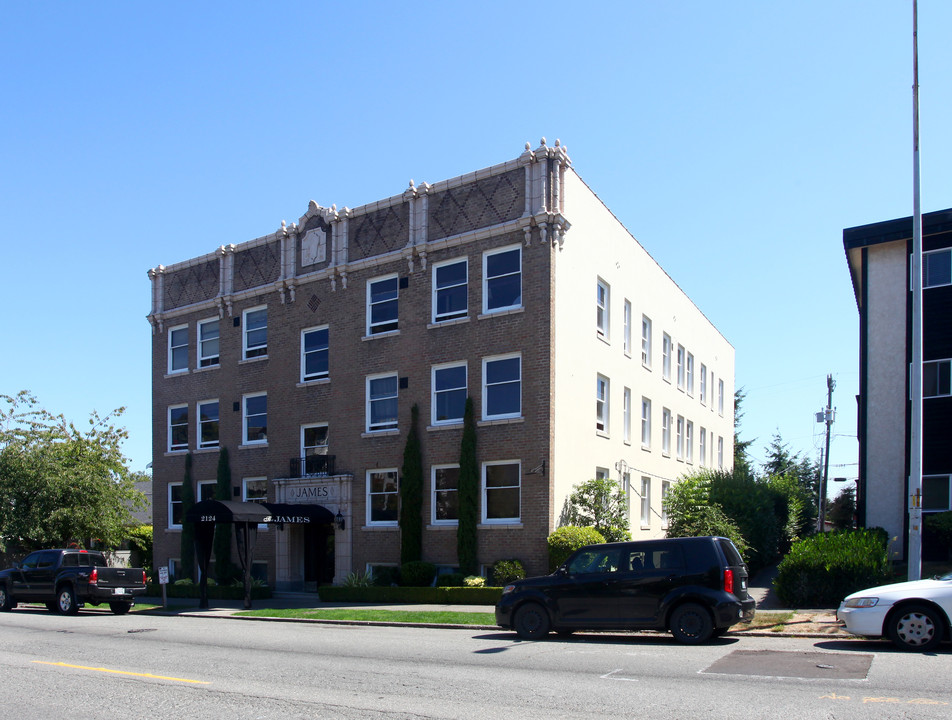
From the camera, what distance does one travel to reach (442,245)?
25594 millimetres

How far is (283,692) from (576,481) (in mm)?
15152

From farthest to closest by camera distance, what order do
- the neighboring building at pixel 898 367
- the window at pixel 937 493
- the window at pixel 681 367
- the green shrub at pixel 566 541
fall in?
the window at pixel 681 367 → the neighboring building at pixel 898 367 → the window at pixel 937 493 → the green shrub at pixel 566 541

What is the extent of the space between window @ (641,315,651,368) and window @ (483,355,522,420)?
8277 millimetres

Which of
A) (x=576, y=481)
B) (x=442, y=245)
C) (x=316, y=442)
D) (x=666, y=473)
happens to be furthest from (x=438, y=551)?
(x=666, y=473)

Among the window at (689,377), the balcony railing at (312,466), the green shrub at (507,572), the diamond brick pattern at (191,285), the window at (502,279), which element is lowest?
the green shrub at (507,572)

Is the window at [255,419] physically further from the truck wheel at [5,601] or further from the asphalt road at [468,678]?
the asphalt road at [468,678]

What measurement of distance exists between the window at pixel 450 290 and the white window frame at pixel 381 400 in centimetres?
243

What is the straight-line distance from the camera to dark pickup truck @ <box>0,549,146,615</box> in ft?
74.7

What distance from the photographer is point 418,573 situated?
→ 2400 cm

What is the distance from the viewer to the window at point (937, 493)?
2592 cm

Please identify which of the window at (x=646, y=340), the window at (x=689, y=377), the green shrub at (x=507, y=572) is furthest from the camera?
the window at (x=689, y=377)

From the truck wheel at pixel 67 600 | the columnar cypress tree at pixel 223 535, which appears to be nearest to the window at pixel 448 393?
the columnar cypress tree at pixel 223 535

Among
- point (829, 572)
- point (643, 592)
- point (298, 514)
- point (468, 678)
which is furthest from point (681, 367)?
Answer: point (468, 678)

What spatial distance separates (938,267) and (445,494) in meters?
16.5
